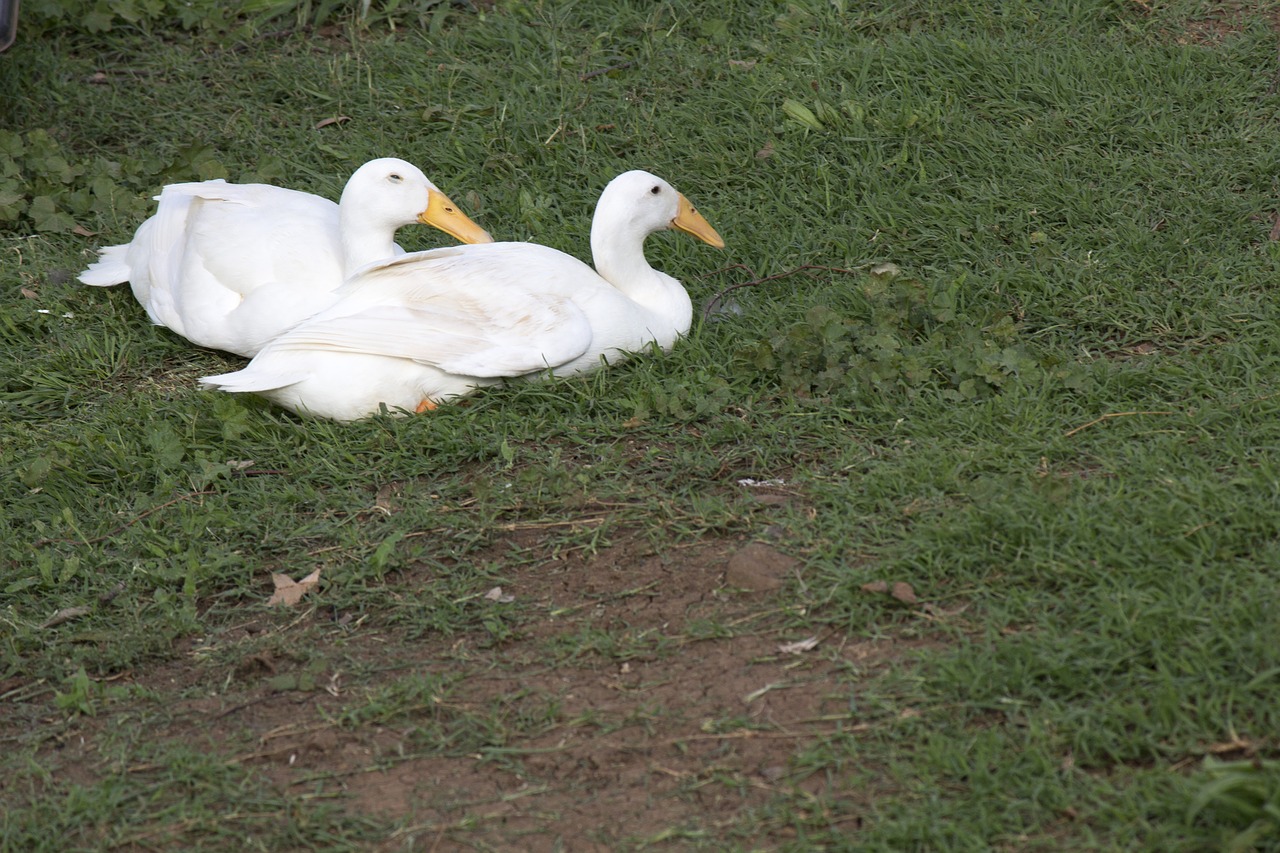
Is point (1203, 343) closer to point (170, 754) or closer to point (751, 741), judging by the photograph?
point (751, 741)

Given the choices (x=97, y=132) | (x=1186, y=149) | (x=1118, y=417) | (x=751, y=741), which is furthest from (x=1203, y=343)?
(x=97, y=132)

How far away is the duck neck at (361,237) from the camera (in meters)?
4.51

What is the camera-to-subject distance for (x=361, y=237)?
4520 millimetres

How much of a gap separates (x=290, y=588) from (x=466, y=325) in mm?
1048

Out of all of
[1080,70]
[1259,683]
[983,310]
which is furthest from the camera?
[1080,70]

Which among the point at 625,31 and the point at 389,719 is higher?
the point at 625,31

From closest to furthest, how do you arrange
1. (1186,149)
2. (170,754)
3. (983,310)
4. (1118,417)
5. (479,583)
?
(170,754)
(479,583)
(1118,417)
(983,310)
(1186,149)

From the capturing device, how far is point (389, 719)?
9.78ft

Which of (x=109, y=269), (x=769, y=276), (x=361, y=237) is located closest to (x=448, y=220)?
(x=361, y=237)

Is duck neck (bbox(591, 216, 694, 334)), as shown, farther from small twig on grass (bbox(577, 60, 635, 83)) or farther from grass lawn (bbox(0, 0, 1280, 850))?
small twig on grass (bbox(577, 60, 635, 83))

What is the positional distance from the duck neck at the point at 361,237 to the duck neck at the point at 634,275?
0.70m

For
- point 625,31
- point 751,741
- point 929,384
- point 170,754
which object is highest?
point 625,31

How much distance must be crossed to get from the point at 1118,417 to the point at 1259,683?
46.2 inches

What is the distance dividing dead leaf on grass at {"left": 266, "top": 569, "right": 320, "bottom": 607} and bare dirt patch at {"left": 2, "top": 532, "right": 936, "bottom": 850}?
0.23 ft
